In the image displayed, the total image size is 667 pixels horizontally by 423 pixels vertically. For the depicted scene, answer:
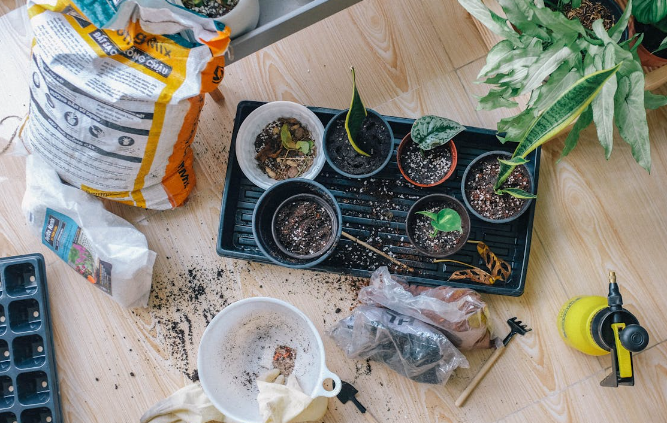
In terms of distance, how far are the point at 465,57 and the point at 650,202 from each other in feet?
1.61

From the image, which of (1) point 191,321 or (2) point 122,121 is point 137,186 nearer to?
(2) point 122,121

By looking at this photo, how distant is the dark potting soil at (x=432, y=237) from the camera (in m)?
1.01

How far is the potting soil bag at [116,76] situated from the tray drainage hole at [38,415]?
1.70 ft

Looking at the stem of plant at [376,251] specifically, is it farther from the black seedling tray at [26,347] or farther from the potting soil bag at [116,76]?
the black seedling tray at [26,347]

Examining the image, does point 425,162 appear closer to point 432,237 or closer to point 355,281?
point 432,237

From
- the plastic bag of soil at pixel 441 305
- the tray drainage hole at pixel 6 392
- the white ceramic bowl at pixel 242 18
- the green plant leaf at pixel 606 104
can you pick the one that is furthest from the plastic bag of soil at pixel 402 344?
the tray drainage hole at pixel 6 392

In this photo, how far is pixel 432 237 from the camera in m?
1.02

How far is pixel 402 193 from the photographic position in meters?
1.06

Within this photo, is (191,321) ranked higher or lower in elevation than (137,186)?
lower

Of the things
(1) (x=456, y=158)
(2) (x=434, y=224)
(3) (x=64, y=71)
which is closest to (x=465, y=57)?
(1) (x=456, y=158)

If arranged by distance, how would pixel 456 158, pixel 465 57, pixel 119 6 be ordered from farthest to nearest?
pixel 465 57 < pixel 456 158 < pixel 119 6

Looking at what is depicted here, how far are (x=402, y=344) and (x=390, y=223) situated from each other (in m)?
0.24

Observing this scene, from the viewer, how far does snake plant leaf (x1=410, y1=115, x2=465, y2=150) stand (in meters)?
0.96

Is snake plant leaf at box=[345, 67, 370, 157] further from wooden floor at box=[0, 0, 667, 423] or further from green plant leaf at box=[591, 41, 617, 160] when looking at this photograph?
green plant leaf at box=[591, 41, 617, 160]
